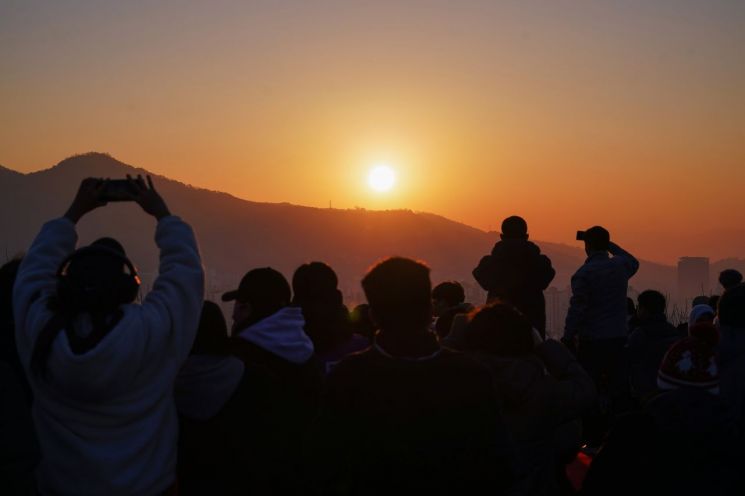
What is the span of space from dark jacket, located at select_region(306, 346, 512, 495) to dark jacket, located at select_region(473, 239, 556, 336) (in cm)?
486

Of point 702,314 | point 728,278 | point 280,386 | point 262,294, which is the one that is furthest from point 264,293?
point 728,278

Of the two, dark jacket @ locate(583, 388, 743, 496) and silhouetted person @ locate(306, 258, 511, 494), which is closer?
silhouetted person @ locate(306, 258, 511, 494)

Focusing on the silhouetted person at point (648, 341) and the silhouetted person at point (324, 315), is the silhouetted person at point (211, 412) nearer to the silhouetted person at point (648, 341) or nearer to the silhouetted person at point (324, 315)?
the silhouetted person at point (324, 315)

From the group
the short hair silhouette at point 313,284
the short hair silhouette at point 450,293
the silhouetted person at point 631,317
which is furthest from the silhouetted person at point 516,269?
the silhouetted person at point 631,317

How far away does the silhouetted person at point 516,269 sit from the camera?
7918 millimetres

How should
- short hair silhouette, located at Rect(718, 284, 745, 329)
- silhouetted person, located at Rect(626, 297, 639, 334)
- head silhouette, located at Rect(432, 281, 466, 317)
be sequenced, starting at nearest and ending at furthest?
short hair silhouette, located at Rect(718, 284, 745, 329) < head silhouette, located at Rect(432, 281, 466, 317) < silhouetted person, located at Rect(626, 297, 639, 334)

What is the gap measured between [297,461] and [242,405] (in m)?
0.84

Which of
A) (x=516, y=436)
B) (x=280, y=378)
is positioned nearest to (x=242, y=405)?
(x=280, y=378)

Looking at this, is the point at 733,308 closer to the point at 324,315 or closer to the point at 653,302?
the point at 324,315

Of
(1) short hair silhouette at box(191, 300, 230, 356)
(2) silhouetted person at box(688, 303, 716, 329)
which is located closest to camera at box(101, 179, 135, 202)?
(1) short hair silhouette at box(191, 300, 230, 356)

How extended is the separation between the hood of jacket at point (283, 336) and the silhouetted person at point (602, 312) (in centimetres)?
516

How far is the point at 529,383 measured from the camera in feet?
13.3

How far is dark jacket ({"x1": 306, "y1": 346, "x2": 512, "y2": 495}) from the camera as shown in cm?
301

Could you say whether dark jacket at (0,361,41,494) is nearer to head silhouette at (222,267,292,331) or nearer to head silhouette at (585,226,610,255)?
head silhouette at (222,267,292,331)
